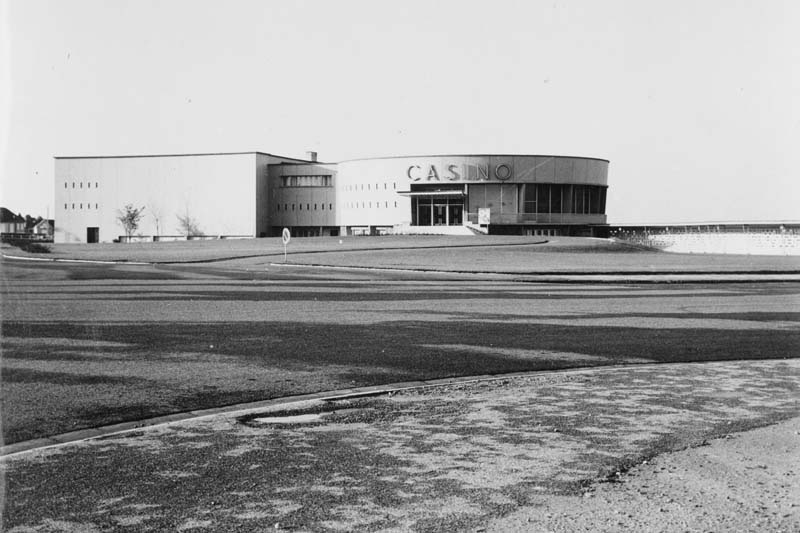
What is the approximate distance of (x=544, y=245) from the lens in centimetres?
6269

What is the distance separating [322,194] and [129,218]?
21.8 m

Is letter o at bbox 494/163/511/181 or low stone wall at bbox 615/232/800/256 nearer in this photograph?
low stone wall at bbox 615/232/800/256

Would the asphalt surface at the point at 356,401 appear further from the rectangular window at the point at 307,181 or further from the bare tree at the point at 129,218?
the bare tree at the point at 129,218

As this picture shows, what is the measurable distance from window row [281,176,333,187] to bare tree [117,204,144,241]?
A: 16.7 metres

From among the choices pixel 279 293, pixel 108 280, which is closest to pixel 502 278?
pixel 279 293

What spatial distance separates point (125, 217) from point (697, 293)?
276 ft

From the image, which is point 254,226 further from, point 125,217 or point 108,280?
point 108,280

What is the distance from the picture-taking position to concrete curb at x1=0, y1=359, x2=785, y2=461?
7.22 metres

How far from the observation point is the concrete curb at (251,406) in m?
7.22

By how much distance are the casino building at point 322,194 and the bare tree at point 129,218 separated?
1.83 feet

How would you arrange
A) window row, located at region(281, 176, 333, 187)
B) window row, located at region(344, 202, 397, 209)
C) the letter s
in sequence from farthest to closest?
window row, located at region(281, 176, 333, 187) → window row, located at region(344, 202, 397, 209) → the letter s

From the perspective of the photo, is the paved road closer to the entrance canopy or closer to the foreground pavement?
the foreground pavement

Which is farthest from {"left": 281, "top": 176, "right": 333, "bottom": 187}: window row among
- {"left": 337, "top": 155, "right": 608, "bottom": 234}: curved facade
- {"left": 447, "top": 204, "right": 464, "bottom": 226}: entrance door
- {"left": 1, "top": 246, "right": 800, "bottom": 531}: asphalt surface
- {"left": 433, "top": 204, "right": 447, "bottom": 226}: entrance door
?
{"left": 1, "top": 246, "right": 800, "bottom": 531}: asphalt surface

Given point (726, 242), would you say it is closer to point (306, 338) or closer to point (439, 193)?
point (439, 193)
